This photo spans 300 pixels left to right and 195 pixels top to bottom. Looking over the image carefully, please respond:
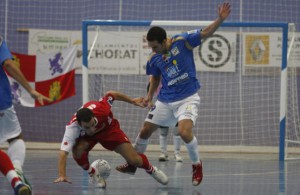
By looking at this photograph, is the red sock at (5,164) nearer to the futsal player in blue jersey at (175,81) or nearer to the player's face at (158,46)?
the futsal player in blue jersey at (175,81)

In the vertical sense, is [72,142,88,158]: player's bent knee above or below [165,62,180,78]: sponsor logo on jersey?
below

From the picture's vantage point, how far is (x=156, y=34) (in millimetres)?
9172

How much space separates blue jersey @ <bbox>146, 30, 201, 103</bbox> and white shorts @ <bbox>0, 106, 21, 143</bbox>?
9.17ft

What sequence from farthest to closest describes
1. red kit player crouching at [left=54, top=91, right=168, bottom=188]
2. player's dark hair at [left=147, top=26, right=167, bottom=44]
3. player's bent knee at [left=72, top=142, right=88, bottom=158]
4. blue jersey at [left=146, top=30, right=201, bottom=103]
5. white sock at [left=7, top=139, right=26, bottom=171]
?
blue jersey at [left=146, top=30, right=201, bottom=103]
player's dark hair at [left=147, top=26, right=167, bottom=44]
player's bent knee at [left=72, top=142, right=88, bottom=158]
red kit player crouching at [left=54, top=91, right=168, bottom=188]
white sock at [left=7, top=139, right=26, bottom=171]

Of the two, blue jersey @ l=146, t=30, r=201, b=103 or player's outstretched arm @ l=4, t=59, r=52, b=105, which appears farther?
blue jersey @ l=146, t=30, r=201, b=103

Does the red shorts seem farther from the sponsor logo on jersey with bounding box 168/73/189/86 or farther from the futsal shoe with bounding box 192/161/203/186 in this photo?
the sponsor logo on jersey with bounding box 168/73/189/86

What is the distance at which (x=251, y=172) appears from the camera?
1141 centimetres

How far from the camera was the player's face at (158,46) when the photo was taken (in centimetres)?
925

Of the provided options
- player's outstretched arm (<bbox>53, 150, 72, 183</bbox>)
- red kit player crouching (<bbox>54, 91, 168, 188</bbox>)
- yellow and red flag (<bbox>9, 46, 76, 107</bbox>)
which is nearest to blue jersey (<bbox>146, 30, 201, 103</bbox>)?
red kit player crouching (<bbox>54, 91, 168, 188</bbox>)

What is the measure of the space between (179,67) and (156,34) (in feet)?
2.00

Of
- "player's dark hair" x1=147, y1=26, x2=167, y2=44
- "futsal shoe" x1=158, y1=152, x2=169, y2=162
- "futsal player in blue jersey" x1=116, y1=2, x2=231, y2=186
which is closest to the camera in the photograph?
"player's dark hair" x1=147, y1=26, x2=167, y2=44

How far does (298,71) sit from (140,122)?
3.49m

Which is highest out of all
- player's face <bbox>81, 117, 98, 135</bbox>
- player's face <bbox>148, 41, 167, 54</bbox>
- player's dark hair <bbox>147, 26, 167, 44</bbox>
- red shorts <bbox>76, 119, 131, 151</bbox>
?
player's dark hair <bbox>147, 26, 167, 44</bbox>

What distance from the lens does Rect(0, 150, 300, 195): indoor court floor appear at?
8602 millimetres
